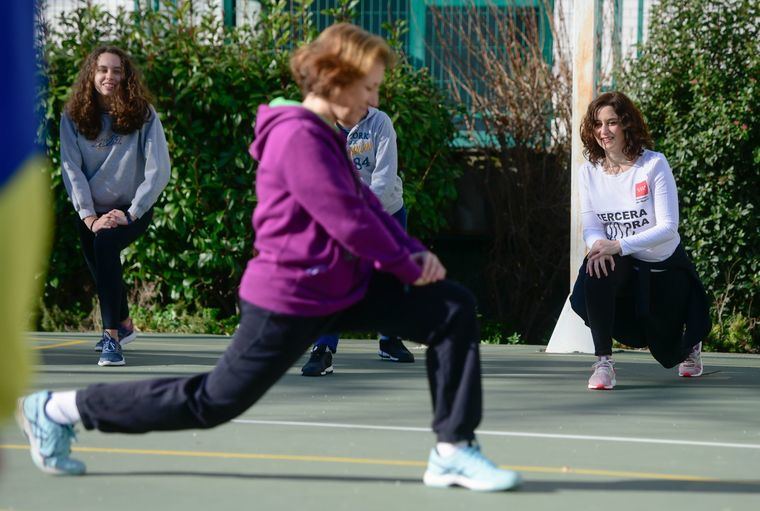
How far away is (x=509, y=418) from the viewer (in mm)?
5285

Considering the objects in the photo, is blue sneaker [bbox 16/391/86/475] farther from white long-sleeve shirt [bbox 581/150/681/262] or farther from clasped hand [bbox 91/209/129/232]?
white long-sleeve shirt [bbox 581/150/681/262]

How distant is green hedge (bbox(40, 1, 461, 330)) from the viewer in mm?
9828

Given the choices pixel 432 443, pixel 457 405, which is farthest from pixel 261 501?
pixel 432 443

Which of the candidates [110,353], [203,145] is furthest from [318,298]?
[203,145]

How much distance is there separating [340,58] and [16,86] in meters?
2.13

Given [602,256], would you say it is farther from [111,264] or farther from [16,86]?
[16,86]

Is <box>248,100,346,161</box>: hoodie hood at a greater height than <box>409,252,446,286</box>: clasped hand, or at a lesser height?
greater

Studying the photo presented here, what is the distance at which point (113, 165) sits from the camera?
6.96 m

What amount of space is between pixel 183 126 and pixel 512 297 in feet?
11.0

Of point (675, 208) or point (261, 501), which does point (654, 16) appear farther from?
point (261, 501)

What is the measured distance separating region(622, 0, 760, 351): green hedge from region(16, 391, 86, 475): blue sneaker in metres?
6.43

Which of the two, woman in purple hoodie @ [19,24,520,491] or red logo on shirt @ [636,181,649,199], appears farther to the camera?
red logo on shirt @ [636,181,649,199]

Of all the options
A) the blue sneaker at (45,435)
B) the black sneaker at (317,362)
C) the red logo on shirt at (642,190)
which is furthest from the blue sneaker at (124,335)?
the blue sneaker at (45,435)

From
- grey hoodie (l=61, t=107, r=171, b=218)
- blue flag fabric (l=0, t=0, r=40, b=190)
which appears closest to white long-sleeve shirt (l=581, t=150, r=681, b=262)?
grey hoodie (l=61, t=107, r=171, b=218)
